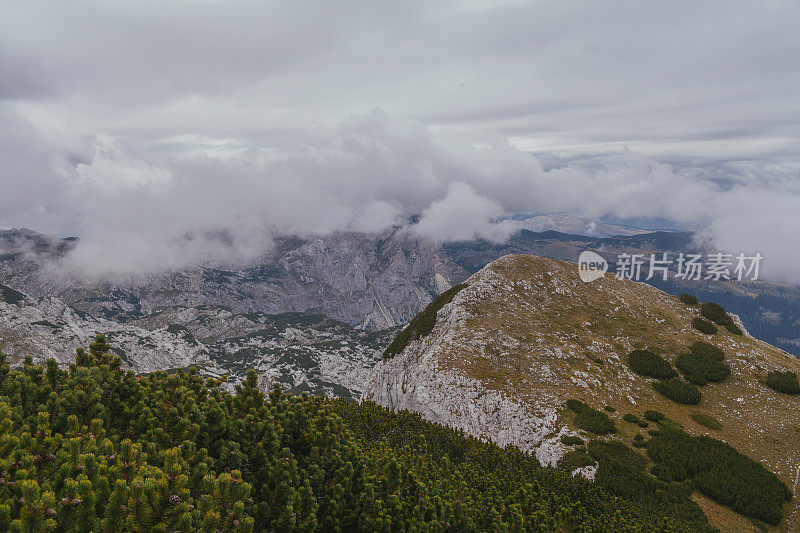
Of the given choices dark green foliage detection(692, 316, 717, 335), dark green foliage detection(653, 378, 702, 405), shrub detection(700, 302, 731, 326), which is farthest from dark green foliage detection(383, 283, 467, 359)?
shrub detection(700, 302, 731, 326)

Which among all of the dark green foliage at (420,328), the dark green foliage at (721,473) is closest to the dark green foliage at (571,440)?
the dark green foliage at (721,473)

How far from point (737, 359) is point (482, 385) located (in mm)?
33447

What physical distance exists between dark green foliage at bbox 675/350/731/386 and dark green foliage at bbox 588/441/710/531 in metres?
18.7

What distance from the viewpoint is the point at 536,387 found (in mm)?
42844

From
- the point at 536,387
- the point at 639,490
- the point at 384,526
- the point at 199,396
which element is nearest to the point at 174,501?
the point at 384,526

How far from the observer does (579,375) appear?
44469 millimetres

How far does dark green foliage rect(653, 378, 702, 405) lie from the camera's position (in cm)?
4138

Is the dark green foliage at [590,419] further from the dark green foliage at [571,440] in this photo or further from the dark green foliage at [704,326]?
the dark green foliage at [704,326]

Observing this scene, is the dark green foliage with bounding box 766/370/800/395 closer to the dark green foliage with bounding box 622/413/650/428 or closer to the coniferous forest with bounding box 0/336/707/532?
the dark green foliage with bounding box 622/413/650/428

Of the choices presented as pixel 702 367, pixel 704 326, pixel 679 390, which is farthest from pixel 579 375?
pixel 704 326

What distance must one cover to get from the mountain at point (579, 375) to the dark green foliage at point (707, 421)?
186 millimetres

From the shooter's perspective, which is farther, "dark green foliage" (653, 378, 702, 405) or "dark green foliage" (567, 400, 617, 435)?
"dark green foliage" (653, 378, 702, 405)

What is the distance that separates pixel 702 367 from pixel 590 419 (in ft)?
66.0

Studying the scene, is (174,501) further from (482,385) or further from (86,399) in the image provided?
(482,385)
